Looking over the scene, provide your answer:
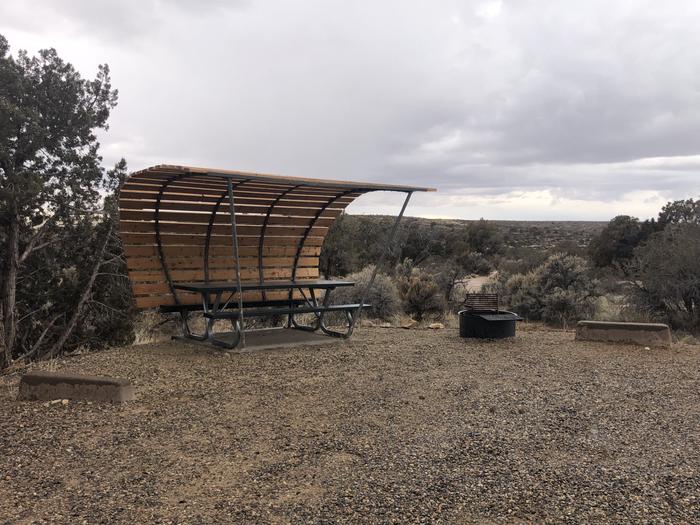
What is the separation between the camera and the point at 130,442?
4.38 m

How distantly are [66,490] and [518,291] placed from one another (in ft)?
37.6

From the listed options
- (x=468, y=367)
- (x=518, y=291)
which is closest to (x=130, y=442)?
(x=468, y=367)

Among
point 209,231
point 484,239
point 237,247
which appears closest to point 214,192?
point 209,231

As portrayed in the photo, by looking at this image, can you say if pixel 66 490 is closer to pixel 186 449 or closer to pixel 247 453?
pixel 186 449

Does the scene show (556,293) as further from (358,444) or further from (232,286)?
(358,444)

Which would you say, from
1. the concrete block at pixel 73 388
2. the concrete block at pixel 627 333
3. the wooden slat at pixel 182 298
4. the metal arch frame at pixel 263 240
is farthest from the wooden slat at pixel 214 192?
the concrete block at pixel 627 333

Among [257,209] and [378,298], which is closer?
[257,209]

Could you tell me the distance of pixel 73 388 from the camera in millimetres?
5367

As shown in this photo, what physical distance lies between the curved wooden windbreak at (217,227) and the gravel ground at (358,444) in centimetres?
163

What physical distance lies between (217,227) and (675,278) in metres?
9.48

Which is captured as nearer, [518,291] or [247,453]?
[247,453]

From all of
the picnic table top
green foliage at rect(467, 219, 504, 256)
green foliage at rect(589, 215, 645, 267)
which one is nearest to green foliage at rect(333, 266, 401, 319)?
the picnic table top

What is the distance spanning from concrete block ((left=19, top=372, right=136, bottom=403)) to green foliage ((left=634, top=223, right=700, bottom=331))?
36.4 ft

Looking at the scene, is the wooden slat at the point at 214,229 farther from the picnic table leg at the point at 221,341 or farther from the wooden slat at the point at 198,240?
the picnic table leg at the point at 221,341
